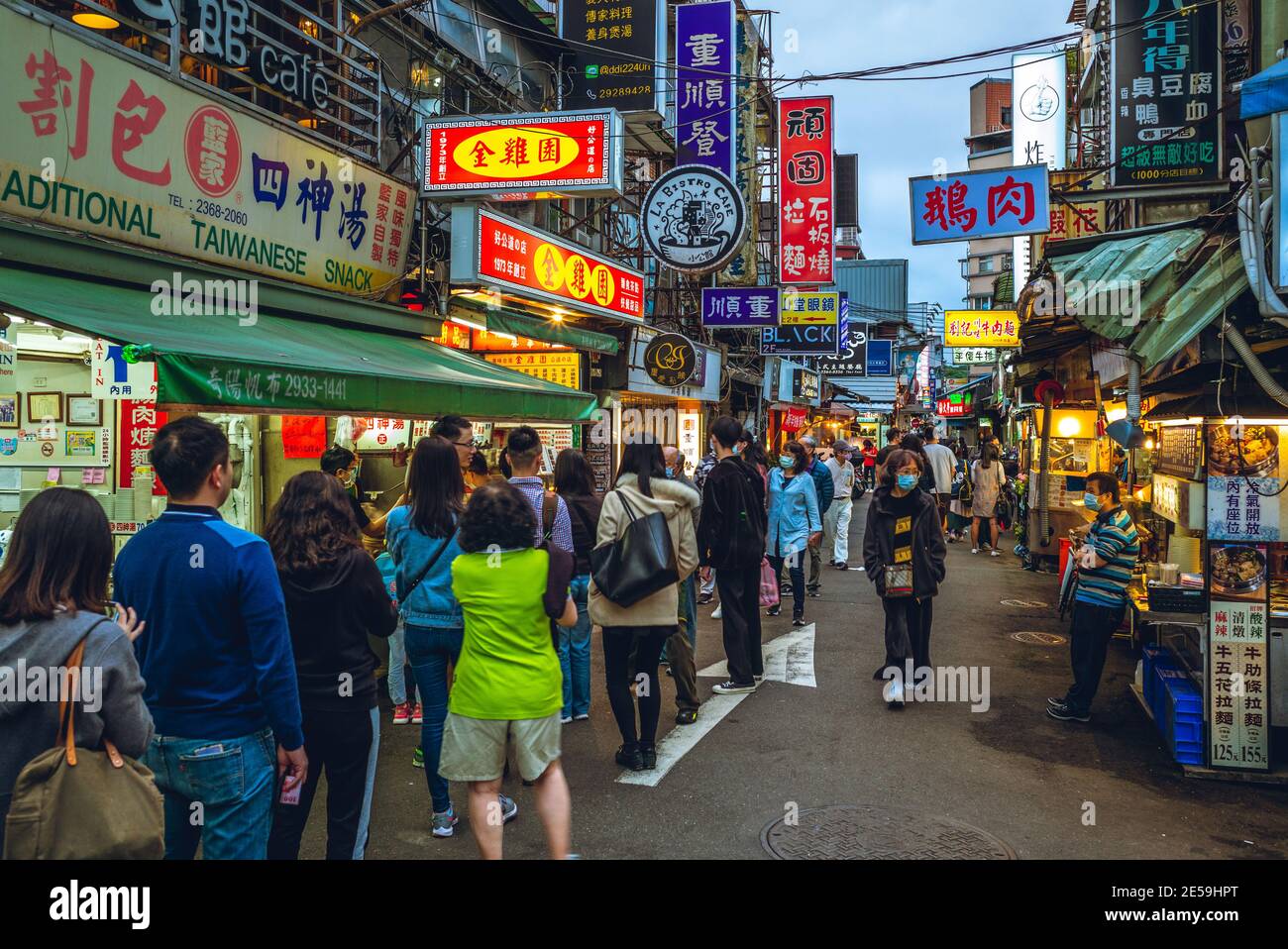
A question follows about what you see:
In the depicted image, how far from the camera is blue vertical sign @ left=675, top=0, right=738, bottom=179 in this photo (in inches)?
588

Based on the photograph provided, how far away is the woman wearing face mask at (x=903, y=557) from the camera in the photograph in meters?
7.08

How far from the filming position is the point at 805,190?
18.3 metres

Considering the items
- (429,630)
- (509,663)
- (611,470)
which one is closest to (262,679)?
(509,663)

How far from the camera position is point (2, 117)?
568cm

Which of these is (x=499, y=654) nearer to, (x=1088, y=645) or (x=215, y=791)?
(x=215, y=791)

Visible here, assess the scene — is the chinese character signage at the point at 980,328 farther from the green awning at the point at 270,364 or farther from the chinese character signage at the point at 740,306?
the green awning at the point at 270,364

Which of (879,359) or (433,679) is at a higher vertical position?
(879,359)

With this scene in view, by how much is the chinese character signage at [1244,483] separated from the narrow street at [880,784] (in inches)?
64.7

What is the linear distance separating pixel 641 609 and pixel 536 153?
5.77 metres

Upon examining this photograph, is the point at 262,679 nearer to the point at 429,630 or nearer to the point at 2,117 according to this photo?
the point at 429,630

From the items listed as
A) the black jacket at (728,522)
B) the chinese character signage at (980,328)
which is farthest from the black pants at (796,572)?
the chinese character signage at (980,328)

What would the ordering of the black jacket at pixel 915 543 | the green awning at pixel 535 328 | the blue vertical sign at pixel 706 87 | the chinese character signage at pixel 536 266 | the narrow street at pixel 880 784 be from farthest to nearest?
the blue vertical sign at pixel 706 87 < the green awning at pixel 535 328 < the chinese character signage at pixel 536 266 < the black jacket at pixel 915 543 < the narrow street at pixel 880 784

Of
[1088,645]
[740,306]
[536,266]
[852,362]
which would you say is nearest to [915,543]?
[1088,645]
